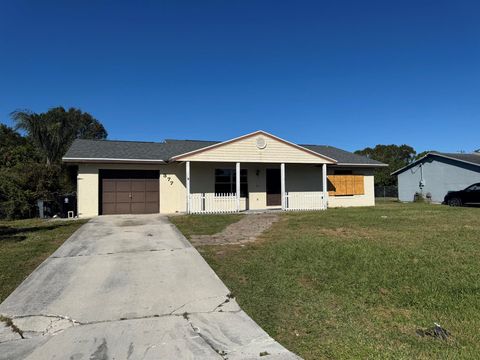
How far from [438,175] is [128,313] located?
27.0m

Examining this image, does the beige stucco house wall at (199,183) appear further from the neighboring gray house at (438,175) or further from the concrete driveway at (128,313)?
the concrete driveway at (128,313)

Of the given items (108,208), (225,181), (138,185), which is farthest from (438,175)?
(108,208)

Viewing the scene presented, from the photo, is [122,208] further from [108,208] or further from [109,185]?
[109,185]

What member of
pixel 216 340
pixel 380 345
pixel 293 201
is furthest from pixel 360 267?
pixel 293 201

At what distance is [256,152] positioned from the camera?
707 inches

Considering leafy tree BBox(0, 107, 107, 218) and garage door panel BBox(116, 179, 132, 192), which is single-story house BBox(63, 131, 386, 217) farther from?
leafy tree BBox(0, 107, 107, 218)

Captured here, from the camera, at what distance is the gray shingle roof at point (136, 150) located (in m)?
16.8

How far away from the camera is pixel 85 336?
3941mm

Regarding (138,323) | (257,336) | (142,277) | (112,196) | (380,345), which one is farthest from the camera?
(112,196)

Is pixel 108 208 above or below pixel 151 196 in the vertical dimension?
below

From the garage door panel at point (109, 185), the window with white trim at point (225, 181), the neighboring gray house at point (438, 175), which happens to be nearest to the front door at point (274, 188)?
the window with white trim at point (225, 181)

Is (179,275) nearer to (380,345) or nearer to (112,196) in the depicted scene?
(380,345)

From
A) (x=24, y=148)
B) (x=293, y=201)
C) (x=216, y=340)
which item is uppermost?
(x=24, y=148)

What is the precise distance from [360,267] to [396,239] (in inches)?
123
